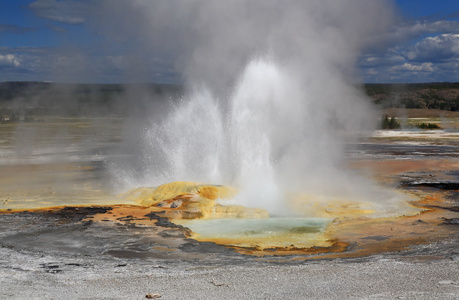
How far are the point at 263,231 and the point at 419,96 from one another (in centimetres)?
7622

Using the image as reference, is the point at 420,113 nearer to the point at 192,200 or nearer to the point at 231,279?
the point at 192,200

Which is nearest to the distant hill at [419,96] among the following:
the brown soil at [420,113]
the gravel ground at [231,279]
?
the brown soil at [420,113]

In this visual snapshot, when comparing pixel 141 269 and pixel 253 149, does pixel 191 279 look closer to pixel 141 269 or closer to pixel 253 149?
pixel 141 269

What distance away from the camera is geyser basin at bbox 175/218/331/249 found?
8461mm

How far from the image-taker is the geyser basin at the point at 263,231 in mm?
8461

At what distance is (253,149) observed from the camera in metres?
13.7

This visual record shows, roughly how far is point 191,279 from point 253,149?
25.5 ft

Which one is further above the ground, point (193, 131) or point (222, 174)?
point (193, 131)

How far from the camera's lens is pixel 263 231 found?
30.5 ft

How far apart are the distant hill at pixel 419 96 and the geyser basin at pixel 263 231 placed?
195ft

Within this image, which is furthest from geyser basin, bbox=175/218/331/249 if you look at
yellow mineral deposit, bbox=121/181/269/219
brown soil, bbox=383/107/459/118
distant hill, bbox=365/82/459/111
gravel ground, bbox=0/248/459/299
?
distant hill, bbox=365/82/459/111

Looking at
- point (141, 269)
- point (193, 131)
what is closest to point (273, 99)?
point (193, 131)

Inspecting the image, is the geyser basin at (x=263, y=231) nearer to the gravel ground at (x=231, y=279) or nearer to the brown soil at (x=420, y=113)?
the gravel ground at (x=231, y=279)

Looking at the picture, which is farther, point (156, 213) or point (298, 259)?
point (156, 213)
